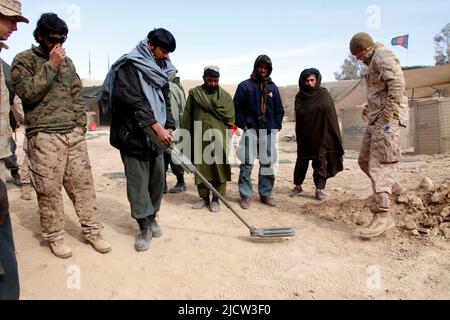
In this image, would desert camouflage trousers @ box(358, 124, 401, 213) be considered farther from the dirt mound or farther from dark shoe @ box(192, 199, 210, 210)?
dark shoe @ box(192, 199, 210, 210)

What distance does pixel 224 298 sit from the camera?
2.30 meters

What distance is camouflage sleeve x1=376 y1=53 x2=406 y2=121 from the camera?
9.97ft

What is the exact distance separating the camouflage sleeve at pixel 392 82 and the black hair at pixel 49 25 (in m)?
2.48

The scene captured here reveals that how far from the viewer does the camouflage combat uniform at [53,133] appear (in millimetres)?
2557

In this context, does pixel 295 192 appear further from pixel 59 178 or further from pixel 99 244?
pixel 59 178

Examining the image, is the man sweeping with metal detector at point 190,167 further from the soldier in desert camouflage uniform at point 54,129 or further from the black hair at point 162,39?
the black hair at point 162,39

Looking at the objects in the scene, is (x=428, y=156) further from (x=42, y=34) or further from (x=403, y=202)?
(x=42, y=34)

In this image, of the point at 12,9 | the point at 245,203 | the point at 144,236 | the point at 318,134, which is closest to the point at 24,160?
the point at 144,236

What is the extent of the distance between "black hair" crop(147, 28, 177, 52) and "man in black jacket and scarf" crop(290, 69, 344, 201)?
2203 mm

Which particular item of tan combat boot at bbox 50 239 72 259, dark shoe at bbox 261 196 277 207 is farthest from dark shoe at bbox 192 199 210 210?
tan combat boot at bbox 50 239 72 259

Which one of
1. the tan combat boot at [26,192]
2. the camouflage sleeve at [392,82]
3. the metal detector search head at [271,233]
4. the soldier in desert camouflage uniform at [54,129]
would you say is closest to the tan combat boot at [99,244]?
the soldier in desert camouflage uniform at [54,129]

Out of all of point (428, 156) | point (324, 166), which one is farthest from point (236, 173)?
point (428, 156)

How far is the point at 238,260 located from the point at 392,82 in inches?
74.5

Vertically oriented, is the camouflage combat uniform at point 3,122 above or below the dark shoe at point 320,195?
above
